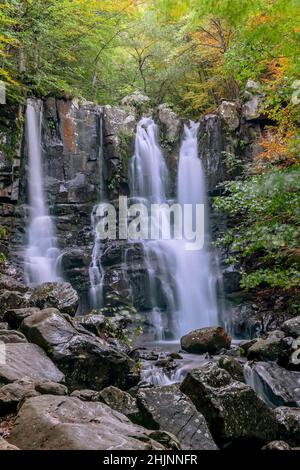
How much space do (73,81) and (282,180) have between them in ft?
49.5

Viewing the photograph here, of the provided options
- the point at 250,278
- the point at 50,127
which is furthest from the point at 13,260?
the point at 250,278

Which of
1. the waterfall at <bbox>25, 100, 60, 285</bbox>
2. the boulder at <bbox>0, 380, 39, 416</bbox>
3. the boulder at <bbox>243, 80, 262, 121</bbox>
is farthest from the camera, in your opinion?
the boulder at <bbox>243, 80, 262, 121</bbox>

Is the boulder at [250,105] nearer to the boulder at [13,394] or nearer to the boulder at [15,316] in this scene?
the boulder at [15,316]

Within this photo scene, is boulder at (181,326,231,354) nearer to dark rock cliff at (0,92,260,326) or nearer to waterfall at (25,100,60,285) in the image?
dark rock cliff at (0,92,260,326)

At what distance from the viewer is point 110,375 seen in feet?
20.6

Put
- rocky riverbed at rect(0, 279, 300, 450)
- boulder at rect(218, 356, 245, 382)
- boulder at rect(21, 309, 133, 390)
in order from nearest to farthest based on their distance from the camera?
1. rocky riverbed at rect(0, 279, 300, 450)
2. boulder at rect(21, 309, 133, 390)
3. boulder at rect(218, 356, 245, 382)

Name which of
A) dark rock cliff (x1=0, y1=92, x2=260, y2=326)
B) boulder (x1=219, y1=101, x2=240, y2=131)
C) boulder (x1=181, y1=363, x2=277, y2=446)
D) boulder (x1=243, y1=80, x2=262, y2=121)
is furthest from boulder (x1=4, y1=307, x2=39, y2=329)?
boulder (x1=243, y1=80, x2=262, y2=121)

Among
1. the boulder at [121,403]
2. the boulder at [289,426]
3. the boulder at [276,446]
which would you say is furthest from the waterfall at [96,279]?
the boulder at [276,446]

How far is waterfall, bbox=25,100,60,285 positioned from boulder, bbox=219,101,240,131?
6.90m

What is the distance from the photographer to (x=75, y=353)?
5930 mm

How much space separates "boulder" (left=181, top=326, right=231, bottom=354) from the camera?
859 cm

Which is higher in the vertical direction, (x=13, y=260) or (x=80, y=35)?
(x=80, y=35)

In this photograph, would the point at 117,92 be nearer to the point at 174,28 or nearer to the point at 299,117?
the point at 174,28

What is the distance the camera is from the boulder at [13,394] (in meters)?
3.66
